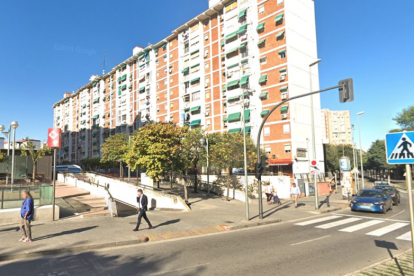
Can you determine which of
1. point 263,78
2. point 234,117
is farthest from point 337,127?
point 234,117

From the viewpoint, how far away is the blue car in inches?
583

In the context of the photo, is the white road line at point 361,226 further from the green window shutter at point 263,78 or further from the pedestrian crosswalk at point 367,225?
the green window shutter at point 263,78

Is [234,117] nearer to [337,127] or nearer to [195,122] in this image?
[195,122]

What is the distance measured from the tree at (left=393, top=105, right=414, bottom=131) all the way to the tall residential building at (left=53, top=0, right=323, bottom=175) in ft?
97.1

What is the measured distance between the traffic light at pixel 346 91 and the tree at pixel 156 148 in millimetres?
11033

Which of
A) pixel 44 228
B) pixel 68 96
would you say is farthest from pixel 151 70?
pixel 44 228

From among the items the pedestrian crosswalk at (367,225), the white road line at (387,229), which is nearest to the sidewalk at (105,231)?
the pedestrian crosswalk at (367,225)

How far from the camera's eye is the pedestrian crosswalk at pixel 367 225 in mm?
10227

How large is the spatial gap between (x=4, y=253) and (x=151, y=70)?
178 ft

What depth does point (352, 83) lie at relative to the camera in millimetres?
10500

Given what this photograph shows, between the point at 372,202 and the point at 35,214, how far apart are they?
16986 mm

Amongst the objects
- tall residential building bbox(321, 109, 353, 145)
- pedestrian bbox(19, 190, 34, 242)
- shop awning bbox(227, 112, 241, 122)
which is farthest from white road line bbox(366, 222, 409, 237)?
tall residential building bbox(321, 109, 353, 145)

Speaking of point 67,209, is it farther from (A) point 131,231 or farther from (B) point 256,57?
(B) point 256,57

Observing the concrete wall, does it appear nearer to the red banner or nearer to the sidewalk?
the sidewalk
